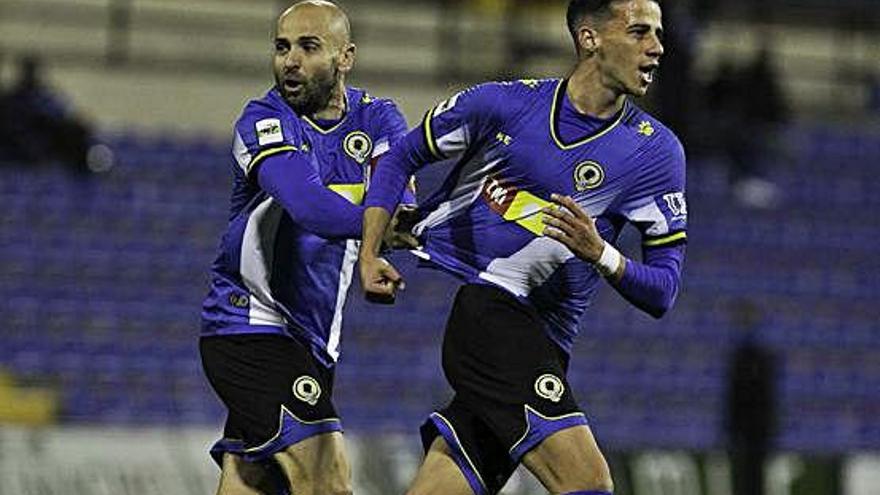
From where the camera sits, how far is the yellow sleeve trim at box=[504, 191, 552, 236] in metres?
5.61

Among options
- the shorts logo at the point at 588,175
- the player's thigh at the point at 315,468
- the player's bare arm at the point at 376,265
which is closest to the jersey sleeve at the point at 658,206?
the shorts logo at the point at 588,175

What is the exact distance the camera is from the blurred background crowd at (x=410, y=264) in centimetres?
1277

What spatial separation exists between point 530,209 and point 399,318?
30.7 ft

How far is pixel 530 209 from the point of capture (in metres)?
5.62

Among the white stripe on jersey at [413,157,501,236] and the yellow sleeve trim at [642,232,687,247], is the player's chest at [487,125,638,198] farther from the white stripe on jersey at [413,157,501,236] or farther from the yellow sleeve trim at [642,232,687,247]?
the yellow sleeve trim at [642,232,687,247]

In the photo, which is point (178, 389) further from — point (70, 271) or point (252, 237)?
point (252, 237)

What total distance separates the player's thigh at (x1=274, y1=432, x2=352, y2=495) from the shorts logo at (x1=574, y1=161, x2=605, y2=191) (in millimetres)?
1189

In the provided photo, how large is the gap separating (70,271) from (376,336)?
2492mm

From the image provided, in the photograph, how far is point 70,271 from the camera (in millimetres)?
14578

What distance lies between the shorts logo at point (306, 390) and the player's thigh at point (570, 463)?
2.71 feet

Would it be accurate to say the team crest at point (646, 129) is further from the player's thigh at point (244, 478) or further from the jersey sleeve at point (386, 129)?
the player's thigh at point (244, 478)

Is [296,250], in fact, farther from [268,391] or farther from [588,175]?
[588,175]

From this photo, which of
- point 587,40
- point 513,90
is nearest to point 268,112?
point 513,90

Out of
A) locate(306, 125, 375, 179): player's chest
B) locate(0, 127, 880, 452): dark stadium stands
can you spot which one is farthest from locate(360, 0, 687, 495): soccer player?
locate(0, 127, 880, 452): dark stadium stands
